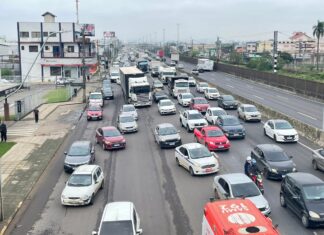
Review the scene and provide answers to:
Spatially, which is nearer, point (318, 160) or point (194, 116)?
point (318, 160)

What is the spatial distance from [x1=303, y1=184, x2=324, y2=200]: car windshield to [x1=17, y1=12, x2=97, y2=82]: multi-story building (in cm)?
8811

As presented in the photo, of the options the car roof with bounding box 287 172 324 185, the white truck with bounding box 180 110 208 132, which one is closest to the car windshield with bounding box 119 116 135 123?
the white truck with bounding box 180 110 208 132

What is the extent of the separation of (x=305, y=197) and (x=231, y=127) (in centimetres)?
1637

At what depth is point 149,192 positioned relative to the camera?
22.1m

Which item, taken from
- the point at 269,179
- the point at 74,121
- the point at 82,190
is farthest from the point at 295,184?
the point at 74,121

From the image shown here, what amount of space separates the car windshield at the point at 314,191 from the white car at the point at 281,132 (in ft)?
45.7

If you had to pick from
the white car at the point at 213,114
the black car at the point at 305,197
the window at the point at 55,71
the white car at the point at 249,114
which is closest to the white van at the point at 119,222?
the black car at the point at 305,197

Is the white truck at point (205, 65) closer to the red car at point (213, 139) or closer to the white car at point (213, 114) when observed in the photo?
the white car at point (213, 114)

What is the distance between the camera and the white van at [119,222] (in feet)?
49.7

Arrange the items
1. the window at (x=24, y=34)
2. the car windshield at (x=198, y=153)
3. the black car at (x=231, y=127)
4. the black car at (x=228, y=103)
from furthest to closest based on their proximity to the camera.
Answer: the window at (x=24, y=34) → the black car at (x=228, y=103) → the black car at (x=231, y=127) → the car windshield at (x=198, y=153)

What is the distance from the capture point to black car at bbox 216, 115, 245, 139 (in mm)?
33156

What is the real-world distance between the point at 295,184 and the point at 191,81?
55424 mm

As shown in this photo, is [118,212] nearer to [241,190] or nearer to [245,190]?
[241,190]

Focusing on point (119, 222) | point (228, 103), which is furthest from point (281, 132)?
point (119, 222)
